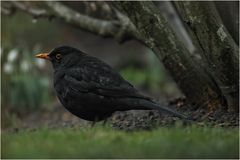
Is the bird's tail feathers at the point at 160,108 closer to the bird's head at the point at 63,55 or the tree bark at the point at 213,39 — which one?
the tree bark at the point at 213,39

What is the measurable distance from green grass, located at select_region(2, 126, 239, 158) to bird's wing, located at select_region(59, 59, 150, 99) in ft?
4.61

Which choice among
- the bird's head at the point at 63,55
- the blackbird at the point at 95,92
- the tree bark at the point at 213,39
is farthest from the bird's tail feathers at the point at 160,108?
the bird's head at the point at 63,55

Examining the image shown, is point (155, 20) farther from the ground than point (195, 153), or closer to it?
→ farther from the ground

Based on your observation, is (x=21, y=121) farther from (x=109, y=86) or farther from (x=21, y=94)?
(x=109, y=86)

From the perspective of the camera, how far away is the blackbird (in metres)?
6.73

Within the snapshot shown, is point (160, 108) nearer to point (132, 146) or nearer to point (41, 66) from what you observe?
point (132, 146)

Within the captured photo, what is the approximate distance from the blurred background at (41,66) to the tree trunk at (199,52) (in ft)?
9.95

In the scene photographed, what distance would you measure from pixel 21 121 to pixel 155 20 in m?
4.73

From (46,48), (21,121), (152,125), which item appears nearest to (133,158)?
(152,125)

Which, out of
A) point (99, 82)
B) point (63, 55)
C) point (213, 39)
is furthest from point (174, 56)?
point (63, 55)

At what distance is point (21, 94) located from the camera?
11320 millimetres

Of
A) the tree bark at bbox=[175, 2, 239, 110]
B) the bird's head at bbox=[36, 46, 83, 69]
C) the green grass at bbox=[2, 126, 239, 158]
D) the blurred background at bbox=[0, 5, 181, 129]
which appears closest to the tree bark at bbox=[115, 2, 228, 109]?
the tree bark at bbox=[175, 2, 239, 110]

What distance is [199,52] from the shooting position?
23.7ft

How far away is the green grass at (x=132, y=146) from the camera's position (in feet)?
15.8
